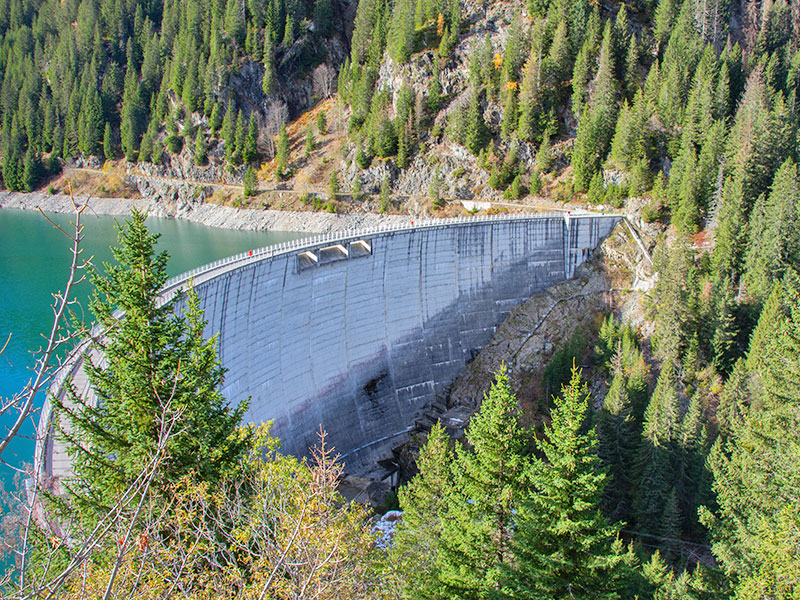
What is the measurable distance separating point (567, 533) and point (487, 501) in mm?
1984

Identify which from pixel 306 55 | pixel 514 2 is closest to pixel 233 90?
pixel 306 55

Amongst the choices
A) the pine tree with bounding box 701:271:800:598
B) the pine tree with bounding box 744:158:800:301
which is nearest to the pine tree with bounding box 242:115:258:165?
the pine tree with bounding box 744:158:800:301

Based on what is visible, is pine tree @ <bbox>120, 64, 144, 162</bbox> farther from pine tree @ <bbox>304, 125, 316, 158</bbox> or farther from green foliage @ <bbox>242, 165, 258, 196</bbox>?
pine tree @ <bbox>304, 125, 316, 158</bbox>

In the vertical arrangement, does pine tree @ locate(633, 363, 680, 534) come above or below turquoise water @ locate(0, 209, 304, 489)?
below

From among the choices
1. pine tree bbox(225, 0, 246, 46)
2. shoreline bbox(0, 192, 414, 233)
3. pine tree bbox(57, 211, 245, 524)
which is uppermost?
pine tree bbox(225, 0, 246, 46)

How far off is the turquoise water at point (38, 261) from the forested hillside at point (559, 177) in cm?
Answer: 1536

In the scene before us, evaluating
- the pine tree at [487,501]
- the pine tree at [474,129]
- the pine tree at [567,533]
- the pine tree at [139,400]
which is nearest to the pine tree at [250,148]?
the pine tree at [474,129]

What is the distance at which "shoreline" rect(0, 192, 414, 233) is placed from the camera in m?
78.1

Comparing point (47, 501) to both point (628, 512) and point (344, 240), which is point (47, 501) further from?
point (628, 512)

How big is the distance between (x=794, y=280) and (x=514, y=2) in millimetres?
56503

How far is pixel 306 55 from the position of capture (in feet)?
354

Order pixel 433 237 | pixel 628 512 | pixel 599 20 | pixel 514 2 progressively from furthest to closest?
pixel 514 2 < pixel 599 20 < pixel 433 237 < pixel 628 512

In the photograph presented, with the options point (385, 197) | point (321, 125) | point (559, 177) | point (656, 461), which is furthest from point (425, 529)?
point (321, 125)

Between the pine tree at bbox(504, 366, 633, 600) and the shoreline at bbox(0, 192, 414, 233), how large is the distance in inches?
2146
